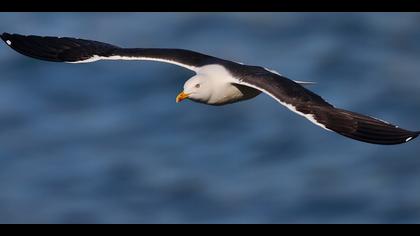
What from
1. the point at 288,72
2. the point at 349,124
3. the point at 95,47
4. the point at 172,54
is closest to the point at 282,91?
the point at 349,124

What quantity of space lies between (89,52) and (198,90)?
1631mm

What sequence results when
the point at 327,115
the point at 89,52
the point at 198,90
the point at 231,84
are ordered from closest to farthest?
the point at 327,115, the point at 231,84, the point at 198,90, the point at 89,52

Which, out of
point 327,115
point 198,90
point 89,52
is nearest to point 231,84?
point 198,90

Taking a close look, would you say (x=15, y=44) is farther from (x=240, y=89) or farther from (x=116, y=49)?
(x=240, y=89)

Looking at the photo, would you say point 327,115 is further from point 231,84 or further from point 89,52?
point 89,52

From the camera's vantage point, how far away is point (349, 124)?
11688 millimetres

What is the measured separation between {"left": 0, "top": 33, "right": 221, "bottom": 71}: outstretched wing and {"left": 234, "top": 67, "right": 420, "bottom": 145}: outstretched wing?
1.18 m

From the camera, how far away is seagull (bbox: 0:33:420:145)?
11586 millimetres

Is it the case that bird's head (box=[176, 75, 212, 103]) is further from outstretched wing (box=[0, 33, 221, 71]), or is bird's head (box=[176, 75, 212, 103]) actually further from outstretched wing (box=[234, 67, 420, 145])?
outstretched wing (box=[234, 67, 420, 145])

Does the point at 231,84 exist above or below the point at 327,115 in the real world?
above

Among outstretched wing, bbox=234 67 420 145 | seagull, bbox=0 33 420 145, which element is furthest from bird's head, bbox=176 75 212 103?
outstretched wing, bbox=234 67 420 145

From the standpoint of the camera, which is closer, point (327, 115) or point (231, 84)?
point (327, 115)

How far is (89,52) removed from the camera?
13867 mm

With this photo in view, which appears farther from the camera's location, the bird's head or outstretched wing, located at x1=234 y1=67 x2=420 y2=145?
the bird's head
